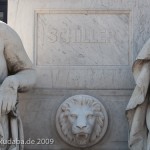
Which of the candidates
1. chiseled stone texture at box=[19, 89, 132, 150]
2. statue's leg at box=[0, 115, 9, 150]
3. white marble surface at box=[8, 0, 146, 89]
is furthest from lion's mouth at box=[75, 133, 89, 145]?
statue's leg at box=[0, 115, 9, 150]

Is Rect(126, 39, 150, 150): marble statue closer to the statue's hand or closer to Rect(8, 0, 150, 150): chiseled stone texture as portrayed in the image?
Rect(8, 0, 150, 150): chiseled stone texture

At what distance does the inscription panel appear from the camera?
20.8ft

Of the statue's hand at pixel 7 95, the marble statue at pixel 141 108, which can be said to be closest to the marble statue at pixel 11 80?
the statue's hand at pixel 7 95

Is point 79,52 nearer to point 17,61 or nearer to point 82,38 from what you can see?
point 82,38

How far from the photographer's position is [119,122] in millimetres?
6195

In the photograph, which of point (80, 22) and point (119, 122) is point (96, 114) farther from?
point (80, 22)

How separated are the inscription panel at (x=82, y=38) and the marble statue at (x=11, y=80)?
416 mm

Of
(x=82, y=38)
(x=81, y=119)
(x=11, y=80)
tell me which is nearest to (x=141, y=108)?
(x=81, y=119)

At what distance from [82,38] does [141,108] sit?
3.16 ft

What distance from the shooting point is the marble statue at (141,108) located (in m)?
5.71

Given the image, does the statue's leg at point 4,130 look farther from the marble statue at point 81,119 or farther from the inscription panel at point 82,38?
the inscription panel at point 82,38

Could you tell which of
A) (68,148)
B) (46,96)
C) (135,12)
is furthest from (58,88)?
(135,12)

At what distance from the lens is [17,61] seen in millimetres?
5953

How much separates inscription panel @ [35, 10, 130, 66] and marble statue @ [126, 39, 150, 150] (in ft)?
1.83
